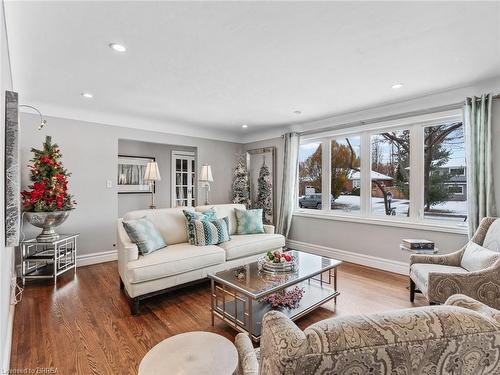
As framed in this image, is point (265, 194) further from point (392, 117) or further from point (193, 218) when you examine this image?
point (392, 117)

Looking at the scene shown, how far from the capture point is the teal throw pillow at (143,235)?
278cm

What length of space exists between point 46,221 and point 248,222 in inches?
102

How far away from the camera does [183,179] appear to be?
643cm

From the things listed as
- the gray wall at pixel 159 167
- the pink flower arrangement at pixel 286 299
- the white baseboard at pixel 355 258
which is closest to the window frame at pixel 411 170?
the white baseboard at pixel 355 258

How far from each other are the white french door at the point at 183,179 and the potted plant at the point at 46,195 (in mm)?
2905

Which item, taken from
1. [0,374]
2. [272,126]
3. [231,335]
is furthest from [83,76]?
[272,126]

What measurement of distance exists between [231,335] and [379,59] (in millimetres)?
2744

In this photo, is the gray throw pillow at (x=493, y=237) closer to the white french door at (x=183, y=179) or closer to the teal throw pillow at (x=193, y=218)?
the teal throw pillow at (x=193, y=218)

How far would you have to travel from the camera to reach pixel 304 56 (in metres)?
2.33

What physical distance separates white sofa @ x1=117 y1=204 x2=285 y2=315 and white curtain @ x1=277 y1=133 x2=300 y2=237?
43.0 inches

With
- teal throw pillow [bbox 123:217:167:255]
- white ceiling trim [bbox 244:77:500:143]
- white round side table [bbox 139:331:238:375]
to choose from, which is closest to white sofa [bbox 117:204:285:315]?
teal throw pillow [bbox 123:217:167:255]

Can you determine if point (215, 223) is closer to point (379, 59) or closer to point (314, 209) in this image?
point (314, 209)

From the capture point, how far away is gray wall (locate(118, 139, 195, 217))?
554cm

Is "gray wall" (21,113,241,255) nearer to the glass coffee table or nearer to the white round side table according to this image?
the glass coffee table
